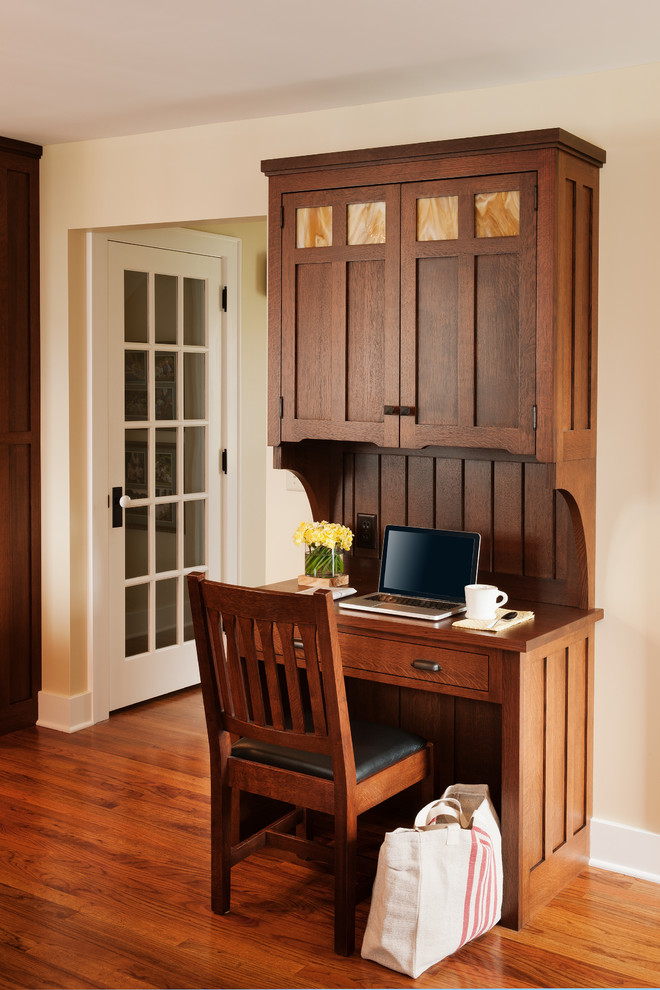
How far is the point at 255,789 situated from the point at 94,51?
85.0 inches

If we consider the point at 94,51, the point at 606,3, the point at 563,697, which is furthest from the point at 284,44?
the point at 563,697

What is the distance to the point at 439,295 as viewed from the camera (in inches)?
116

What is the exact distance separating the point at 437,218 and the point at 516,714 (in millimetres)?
1425

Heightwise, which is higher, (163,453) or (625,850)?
(163,453)

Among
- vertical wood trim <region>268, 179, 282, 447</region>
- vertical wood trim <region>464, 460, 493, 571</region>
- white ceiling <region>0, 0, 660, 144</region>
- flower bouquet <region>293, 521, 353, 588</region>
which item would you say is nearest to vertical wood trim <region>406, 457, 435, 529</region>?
vertical wood trim <region>464, 460, 493, 571</region>

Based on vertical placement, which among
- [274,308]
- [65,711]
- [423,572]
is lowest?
[65,711]

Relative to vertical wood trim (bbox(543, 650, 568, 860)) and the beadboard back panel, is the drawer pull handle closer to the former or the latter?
vertical wood trim (bbox(543, 650, 568, 860))

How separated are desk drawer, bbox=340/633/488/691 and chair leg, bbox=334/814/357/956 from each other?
1.49 feet

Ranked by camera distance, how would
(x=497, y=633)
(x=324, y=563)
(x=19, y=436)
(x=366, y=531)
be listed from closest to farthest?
(x=497, y=633) < (x=324, y=563) < (x=366, y=531) < (x=19, y=436)

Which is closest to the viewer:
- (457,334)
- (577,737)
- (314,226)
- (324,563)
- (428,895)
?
(428,895)

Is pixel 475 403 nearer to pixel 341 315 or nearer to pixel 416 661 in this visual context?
pixel 341 315

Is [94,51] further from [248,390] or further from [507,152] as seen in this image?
[248,390]

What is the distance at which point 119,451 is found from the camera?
14.5 feet

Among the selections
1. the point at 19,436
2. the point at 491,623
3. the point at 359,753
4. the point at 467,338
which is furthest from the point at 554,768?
the point at 19,436
